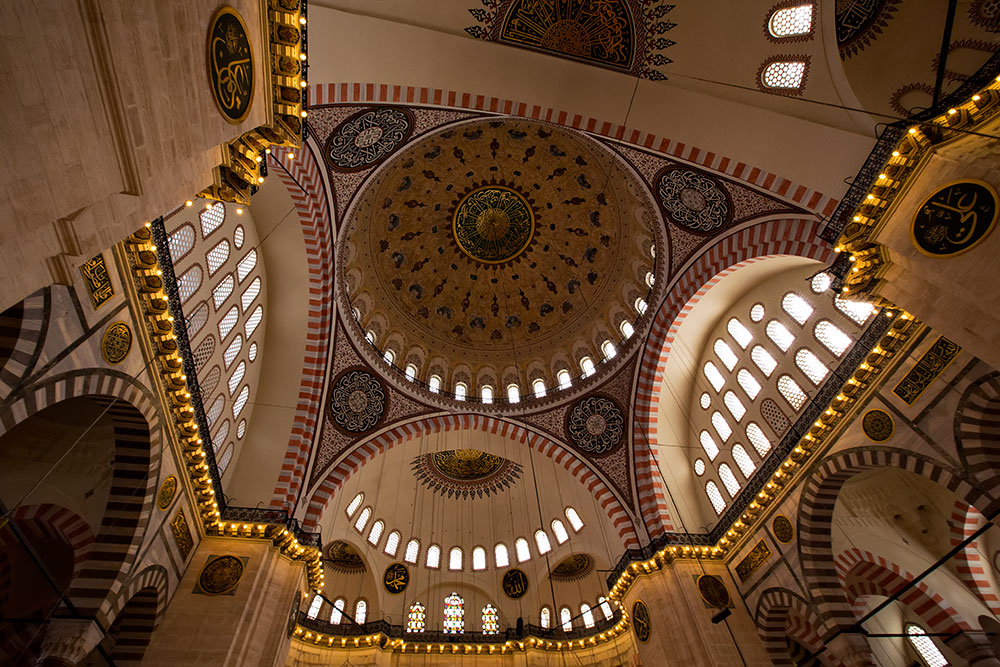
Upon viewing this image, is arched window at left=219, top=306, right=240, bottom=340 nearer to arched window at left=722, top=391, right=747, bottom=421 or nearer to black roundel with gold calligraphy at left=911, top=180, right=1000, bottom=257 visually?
black roundel with gold calligraphy at left=911, top=180, right=1000, bottom=257

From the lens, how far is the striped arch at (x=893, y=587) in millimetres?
8289

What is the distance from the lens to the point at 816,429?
7.84 meters

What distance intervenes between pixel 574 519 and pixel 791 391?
7.19 metres

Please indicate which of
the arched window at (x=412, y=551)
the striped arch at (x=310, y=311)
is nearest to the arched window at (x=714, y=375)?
the striped arch at (x=310, y=311)

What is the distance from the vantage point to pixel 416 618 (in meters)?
13.0

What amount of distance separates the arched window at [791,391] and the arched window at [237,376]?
400 inches

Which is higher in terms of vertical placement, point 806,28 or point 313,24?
point 313,24

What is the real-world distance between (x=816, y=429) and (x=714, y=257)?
3.63m

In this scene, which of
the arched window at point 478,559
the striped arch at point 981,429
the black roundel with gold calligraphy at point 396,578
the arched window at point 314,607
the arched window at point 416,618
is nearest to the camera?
the striped arch at point 981,429

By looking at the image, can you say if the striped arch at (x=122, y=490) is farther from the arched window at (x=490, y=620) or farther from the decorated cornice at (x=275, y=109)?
the arched window at (x=490, y=620)

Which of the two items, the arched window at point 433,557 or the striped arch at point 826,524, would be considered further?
the arched window at point 433,557

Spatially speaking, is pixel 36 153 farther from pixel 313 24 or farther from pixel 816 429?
pixel 816 429

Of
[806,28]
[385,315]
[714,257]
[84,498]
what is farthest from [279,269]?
[806,28]

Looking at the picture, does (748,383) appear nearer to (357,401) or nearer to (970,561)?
(970,561)
